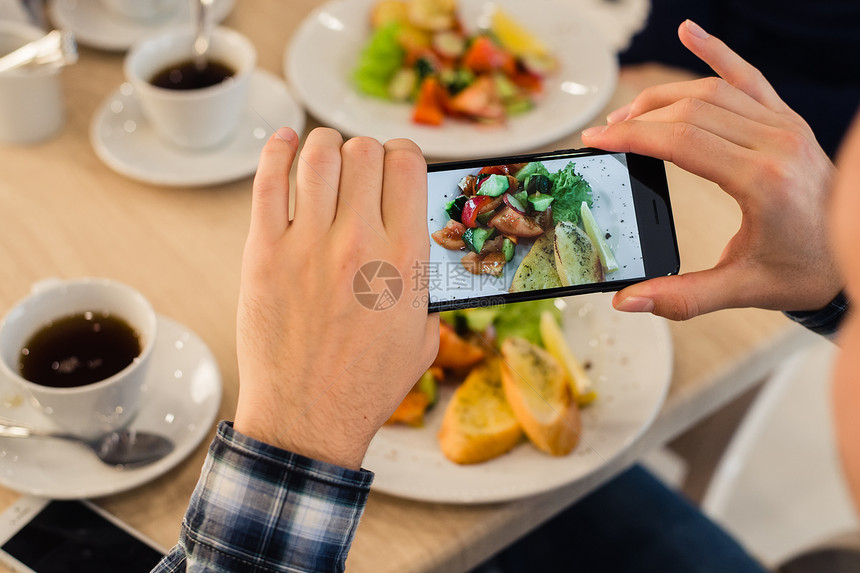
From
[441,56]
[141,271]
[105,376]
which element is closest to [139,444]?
[105,376]

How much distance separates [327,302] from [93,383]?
225 millimetres

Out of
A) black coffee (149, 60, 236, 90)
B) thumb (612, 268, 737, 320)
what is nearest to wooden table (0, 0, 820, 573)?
thumb (612, 268, 737, 320)

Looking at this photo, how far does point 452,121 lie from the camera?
0.88 meters

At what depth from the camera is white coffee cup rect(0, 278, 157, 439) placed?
0.51 meters

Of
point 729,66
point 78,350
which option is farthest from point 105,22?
point 729,66

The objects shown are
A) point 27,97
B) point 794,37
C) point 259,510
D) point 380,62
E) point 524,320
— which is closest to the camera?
point 259,510

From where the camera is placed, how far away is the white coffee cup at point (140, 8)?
972 millimetres

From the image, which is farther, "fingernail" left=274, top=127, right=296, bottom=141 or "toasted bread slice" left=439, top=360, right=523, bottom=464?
"toasted bread slice" left=439, top=360, right=523, bottom=464

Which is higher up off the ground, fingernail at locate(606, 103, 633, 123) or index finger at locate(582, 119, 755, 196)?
index finger at locate(582, 119, 755, 196)

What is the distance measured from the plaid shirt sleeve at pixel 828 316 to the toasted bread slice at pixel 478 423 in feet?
0.80

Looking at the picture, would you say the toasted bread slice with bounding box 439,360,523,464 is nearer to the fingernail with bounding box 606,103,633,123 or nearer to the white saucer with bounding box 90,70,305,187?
the fingernail with bounding box 606,103,633,123

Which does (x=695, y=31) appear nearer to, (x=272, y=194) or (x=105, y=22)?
(x=272, y=194)

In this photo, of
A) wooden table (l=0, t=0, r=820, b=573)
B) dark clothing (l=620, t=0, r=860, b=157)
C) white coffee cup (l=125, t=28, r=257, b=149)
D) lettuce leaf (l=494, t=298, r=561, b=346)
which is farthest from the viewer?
dark clothing (l=620, t=0, r=860, b=157)

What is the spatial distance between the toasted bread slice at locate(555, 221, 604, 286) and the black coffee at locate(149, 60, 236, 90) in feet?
1.79
